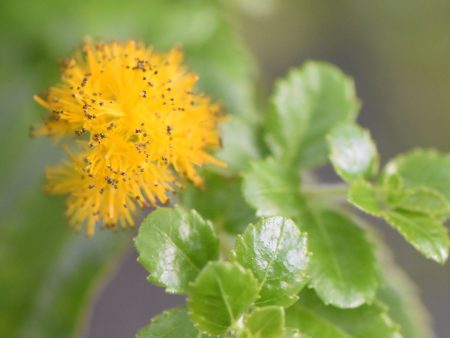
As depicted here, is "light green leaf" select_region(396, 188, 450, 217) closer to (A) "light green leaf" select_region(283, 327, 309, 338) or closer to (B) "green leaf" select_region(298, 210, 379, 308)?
(B) "green leaf" select_region(298, 210, 379, 308)

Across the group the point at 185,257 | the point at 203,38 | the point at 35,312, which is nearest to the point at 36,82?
the point at 203,38

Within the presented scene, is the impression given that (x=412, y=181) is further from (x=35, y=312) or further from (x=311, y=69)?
(x=35, y=312)

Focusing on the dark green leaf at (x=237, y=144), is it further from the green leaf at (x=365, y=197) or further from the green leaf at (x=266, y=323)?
the green leaf at (x=266, y=323)

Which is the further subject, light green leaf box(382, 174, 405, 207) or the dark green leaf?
the dark green leaf

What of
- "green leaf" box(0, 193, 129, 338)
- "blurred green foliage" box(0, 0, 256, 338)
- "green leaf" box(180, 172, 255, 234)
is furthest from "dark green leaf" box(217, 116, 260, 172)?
"green leaf" box(0, 193, 129, 338)

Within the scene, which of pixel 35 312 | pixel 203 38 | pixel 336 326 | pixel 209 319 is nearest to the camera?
pixel 209 319

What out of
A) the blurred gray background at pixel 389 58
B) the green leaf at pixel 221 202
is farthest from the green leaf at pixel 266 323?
the blurred gray background at pixel 389 58
